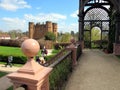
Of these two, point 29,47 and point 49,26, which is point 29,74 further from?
point 49,26

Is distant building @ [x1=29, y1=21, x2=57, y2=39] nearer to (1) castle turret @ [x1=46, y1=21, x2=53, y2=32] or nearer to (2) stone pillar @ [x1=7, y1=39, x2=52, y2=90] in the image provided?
(1) castle turret @ [x1=46, y1=21, x2=53, y2=32]

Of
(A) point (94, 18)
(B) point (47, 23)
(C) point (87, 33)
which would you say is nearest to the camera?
(A) point (94, 18)

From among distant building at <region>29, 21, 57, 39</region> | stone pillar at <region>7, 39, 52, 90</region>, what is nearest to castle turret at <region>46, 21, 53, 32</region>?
distant building at <region>29, 21, 57, 39</region>

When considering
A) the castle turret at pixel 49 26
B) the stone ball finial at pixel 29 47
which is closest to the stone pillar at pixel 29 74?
the stone ball finial at pixel 29 47

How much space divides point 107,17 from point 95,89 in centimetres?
1993

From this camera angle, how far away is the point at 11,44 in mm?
50406

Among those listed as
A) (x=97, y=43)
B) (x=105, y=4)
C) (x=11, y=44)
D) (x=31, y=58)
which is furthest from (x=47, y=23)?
(x=31, y=58)

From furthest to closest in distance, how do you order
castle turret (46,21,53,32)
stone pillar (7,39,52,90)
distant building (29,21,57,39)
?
1. distant building (29,21,57,39)
2. castle turret (46,21,53,32)
3. stone pillar (7,39,52,90)

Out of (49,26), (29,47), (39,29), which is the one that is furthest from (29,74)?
(39,29)

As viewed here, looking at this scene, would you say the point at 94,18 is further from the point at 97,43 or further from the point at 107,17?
the point at 97,43

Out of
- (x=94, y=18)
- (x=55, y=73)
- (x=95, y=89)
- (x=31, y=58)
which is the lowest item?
(x=95, y=89)

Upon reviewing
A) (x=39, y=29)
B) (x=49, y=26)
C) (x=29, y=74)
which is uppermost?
(x=49, y=26)

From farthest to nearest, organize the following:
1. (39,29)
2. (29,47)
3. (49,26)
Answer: (39,29), (49,26), (29,47)

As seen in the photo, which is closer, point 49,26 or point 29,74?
point 29,74
